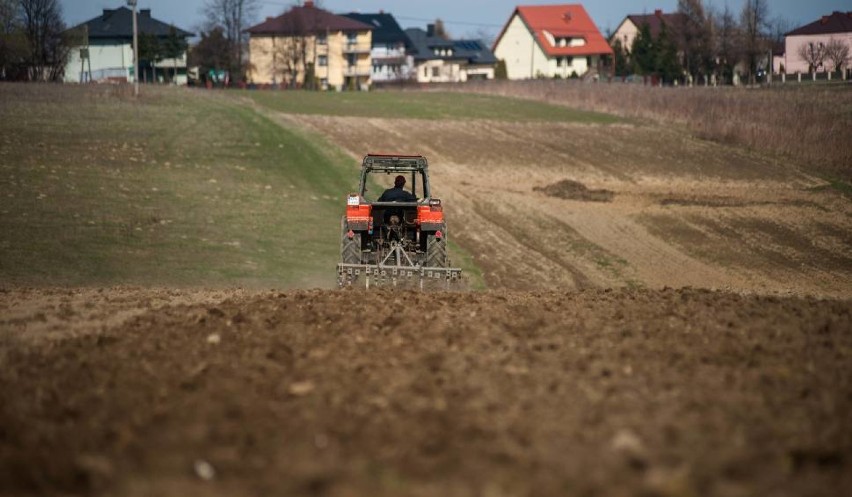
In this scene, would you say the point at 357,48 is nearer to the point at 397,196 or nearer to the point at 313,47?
the point at 313,47

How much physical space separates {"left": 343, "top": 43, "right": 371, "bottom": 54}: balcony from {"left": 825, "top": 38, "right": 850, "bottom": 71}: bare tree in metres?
82.3

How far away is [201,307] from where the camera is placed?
12.4 meters

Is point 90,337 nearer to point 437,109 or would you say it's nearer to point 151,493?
point 151,493

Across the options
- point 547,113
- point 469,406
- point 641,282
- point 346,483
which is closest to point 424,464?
point 346,483

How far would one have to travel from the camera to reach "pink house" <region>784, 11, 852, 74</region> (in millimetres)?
51594

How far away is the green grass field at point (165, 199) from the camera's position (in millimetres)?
18641

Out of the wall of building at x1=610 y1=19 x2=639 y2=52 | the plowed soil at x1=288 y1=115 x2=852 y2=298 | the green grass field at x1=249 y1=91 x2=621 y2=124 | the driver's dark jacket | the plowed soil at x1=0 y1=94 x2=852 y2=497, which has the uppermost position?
the wall of building at x1=610 y1=19 x2=639 y2=52

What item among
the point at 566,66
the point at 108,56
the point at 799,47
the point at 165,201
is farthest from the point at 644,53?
the point at 165,201

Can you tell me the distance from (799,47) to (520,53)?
211ft

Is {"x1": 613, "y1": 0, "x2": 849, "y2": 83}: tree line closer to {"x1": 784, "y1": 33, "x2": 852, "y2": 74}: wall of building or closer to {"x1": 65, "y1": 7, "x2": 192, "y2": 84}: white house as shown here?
{"x1": 784, "y1": 33, "x2": 852, "y2": 74}: wall of building

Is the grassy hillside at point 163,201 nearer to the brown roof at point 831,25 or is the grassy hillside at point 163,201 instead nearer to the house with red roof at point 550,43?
the brown roof at point 831,25

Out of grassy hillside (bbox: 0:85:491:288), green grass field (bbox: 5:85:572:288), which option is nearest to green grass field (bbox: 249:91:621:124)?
green grass field (bbox: 5:85:572:288)

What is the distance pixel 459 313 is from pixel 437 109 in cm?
5102

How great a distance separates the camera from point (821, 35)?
183 ft
